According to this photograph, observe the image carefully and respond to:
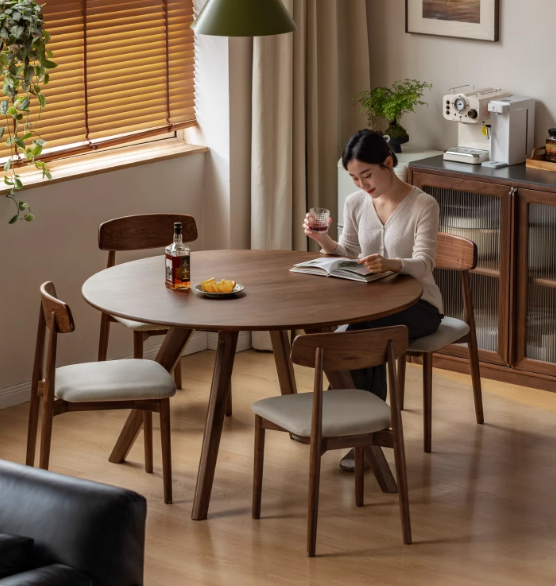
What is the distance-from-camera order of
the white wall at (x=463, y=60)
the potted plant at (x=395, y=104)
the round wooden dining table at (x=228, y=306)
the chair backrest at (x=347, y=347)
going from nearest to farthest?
the chair backrest at (x=347, y=347), the round wooden dining table at (x=228, y=306), the white wall at (x=463, y=60), the potted plant at (x=395, y=104)

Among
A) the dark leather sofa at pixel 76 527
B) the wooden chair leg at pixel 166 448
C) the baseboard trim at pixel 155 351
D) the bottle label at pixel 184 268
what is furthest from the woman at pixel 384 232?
the dark leather sofa at pixel 76 527

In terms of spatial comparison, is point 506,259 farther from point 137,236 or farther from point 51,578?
point 51,578

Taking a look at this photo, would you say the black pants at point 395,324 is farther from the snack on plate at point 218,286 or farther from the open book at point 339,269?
the snack on plate at point 218,286

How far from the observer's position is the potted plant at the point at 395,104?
18.1 feet

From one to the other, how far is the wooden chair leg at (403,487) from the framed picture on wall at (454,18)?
249 cm

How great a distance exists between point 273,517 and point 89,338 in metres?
1.66

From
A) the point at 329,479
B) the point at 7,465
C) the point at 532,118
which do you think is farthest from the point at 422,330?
the point at 7,465

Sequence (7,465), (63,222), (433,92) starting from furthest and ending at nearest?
(433,92) → (63,222) → (7,465)

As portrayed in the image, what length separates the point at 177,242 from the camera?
4.12 m

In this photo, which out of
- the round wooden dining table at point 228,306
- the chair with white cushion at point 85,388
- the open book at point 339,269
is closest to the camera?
the round wooden dining table at point 228,306

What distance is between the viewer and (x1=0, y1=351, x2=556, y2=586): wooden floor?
3625 mm

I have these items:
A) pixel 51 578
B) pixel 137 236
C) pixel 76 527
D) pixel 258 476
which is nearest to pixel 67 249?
pixel 137 236

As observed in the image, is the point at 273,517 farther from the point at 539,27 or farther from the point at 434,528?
the point at 539,27

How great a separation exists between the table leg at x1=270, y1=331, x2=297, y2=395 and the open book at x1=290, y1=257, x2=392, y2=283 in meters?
0.33
